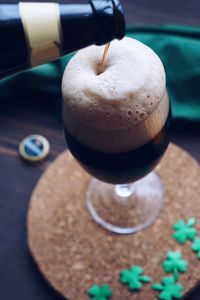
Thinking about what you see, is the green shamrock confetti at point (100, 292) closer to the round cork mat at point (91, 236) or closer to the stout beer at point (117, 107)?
the round cork mat at point (91, 236)

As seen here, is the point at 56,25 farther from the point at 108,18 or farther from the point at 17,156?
the point at 17,156

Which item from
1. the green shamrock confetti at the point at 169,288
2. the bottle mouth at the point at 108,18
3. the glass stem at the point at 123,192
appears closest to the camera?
the bottle mouth at the point at 108,18

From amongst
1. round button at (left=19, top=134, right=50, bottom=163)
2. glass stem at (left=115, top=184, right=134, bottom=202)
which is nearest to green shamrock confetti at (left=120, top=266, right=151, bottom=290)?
glass stem at (left=115, top=184, right=134, bottom=202)

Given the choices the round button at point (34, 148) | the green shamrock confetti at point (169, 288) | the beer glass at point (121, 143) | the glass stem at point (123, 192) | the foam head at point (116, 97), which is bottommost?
the green shamrock confetti at point (169, 288)

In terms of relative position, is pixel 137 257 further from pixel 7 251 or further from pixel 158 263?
pixel 7 251

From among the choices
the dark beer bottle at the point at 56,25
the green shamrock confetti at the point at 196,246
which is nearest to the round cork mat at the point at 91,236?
the green shamrock confetti at the point at 196,246

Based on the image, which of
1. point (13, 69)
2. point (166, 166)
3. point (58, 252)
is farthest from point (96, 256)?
point (13, 69)
